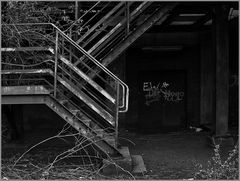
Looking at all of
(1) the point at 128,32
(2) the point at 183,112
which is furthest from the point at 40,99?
(2) the point at 183,112

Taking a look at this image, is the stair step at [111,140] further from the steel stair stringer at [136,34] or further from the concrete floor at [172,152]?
the steel stair stringer at [136,34]

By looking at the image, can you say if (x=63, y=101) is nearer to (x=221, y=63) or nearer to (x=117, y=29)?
(x=117, y=29)

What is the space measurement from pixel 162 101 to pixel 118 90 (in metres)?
6.51

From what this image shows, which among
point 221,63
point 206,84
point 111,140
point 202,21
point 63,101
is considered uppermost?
point 202,21

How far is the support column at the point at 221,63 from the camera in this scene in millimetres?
9656

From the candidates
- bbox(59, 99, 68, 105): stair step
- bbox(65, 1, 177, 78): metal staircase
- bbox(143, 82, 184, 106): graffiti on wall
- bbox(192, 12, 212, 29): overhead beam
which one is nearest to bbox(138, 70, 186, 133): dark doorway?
bbox(143, 82, 184, 106): graffiti on wall

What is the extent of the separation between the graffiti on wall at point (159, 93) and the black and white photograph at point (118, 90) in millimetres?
34

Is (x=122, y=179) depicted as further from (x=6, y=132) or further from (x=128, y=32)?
(x=6, y=132)

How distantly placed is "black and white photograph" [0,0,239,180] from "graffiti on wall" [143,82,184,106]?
0.11ft

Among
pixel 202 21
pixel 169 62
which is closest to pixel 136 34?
pixel 202 21

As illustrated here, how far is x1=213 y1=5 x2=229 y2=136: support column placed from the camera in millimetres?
9656

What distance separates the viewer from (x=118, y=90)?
7156 millimetres

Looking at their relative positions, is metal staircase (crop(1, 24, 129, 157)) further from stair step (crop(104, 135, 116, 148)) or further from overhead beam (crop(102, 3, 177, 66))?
overhead beam (crop(102, 3, 177, 66))

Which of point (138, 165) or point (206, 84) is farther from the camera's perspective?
point (206, 84)
